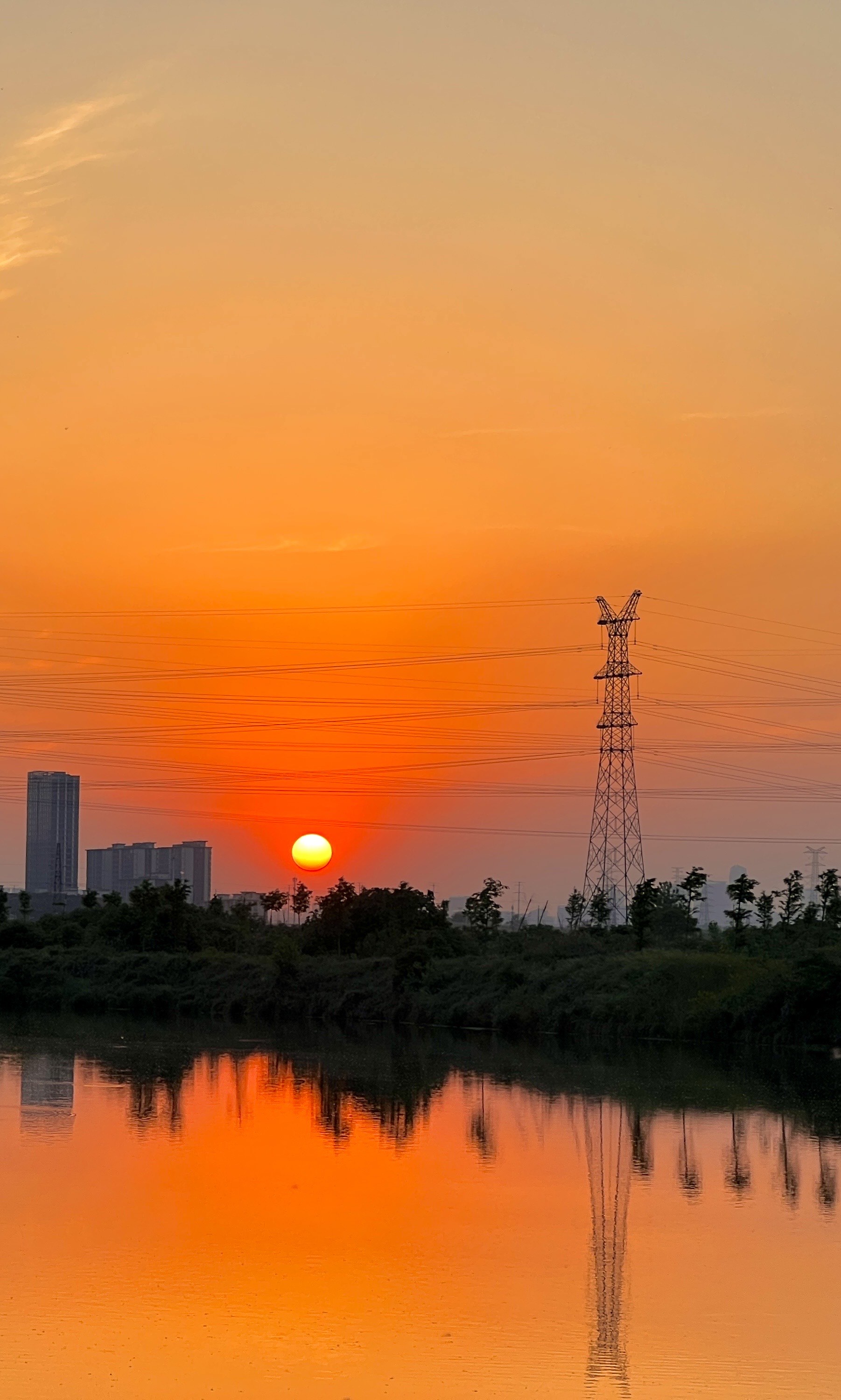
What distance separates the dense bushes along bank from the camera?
38125 millimetres

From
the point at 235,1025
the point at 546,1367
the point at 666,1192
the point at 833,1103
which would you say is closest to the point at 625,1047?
the point at 833,1103

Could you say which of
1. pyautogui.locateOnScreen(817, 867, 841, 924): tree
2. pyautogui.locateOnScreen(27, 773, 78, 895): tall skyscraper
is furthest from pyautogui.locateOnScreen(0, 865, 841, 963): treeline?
pyautogui.locateOnScreen(27, 773, 78, 895): tall skyscraper

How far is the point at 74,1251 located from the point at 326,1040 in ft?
87.0

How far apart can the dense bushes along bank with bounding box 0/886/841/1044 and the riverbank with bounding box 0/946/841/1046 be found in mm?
49

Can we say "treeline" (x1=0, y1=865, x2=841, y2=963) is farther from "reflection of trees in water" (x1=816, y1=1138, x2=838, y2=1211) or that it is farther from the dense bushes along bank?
"reflection of trees in water" (x1=816, y1=1138, x2=838, y2=1211)

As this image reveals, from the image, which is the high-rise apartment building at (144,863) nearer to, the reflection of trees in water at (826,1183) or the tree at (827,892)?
the tree at (827,892)

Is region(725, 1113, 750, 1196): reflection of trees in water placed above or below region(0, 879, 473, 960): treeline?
below

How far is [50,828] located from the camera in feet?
486

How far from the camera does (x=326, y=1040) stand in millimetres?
40750

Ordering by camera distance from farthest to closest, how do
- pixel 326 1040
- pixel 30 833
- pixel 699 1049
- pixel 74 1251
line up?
1. pixel 30 833
2. pixel 326 1040
3. pixel 699 1049
4. pixel 74 1251

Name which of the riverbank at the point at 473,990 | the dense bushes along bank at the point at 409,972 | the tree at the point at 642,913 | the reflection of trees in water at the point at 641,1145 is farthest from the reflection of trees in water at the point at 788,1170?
the tree at the point at 642,913

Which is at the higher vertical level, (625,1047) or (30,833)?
(30,833)

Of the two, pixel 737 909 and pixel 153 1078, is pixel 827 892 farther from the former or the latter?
pixel 153 1078

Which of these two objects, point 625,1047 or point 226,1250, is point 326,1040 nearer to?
point 625,1047
